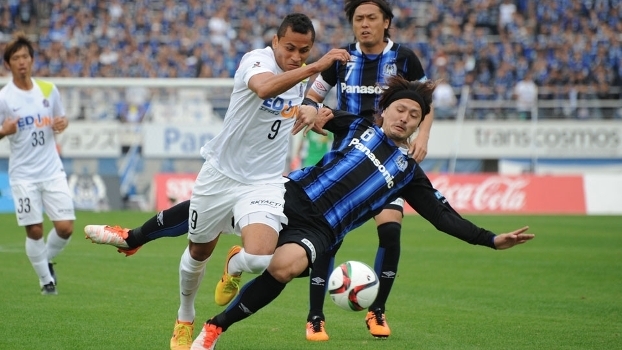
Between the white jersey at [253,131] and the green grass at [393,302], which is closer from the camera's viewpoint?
the white jersey at [253,131]

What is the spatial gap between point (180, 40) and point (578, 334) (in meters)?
27.0

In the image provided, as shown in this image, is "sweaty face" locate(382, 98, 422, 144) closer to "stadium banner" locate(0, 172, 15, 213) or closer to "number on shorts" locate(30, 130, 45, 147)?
"number on shorts" locate(30, 130, 45, 147)

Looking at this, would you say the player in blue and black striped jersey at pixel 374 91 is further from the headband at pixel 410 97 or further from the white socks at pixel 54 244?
the white socks at pixel 54 244

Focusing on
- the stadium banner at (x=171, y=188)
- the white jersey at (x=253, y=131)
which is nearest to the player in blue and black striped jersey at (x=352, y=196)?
the white jersey at (x=253, y=131)

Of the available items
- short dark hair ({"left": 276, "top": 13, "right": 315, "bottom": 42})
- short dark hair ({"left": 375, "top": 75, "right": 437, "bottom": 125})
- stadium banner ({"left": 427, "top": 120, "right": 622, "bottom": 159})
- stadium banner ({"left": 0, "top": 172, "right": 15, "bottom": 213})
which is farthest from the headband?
stadium banner ({"left": 427, "top": 120, "right": 622, "bottom": 159})

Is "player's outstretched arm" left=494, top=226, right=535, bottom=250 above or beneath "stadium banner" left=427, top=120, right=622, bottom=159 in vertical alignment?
above

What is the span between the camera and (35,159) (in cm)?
1077

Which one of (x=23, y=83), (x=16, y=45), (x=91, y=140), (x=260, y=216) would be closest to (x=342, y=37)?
(x=91, y=140)

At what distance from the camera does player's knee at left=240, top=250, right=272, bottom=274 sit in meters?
6.60

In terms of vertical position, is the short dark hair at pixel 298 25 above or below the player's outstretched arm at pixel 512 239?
above

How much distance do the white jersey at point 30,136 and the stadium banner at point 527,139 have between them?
17841mm

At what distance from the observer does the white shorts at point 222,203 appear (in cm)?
689

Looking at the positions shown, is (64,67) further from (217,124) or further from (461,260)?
(461,260)

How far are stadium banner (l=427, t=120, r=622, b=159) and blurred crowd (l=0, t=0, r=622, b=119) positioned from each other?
1.45m
